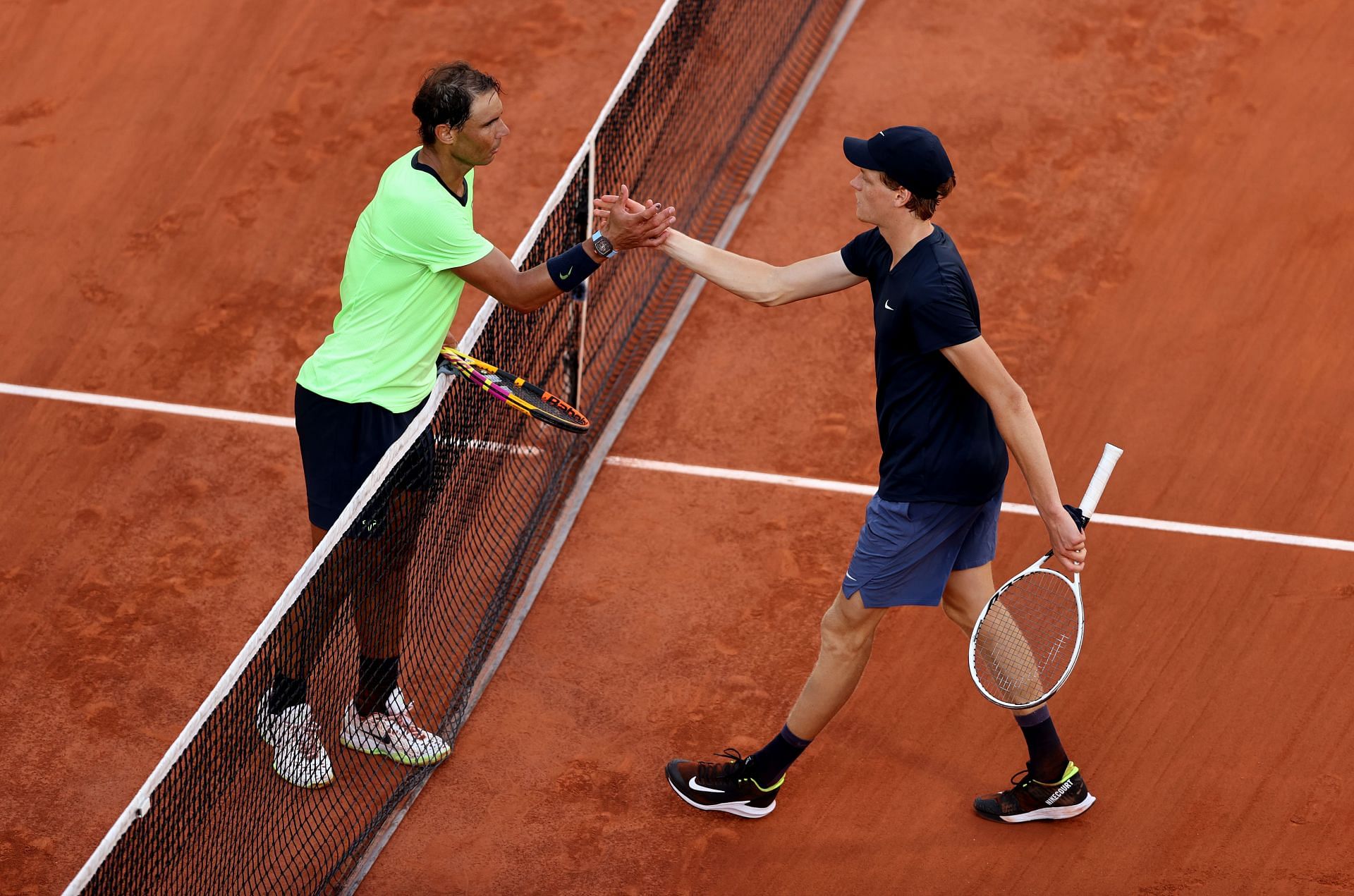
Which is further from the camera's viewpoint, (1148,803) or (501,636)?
(501,636)

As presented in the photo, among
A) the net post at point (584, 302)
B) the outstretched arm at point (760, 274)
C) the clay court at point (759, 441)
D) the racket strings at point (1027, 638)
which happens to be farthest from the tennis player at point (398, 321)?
the racket strings at point (1027, 638)

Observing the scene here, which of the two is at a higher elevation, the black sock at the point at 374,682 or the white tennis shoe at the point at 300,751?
the black sock at the point at 374,682

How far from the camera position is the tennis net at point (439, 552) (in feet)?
15.0

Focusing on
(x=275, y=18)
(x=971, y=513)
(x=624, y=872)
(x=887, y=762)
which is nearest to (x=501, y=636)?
(x=624, y=872)

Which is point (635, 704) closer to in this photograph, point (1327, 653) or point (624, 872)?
point (624, 872)

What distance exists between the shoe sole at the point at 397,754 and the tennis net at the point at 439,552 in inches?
1.0

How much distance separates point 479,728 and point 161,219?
381 centimetres

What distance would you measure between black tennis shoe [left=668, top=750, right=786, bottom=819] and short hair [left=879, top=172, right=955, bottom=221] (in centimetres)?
196

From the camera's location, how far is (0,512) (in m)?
6.59

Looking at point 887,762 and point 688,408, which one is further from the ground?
point 688,408

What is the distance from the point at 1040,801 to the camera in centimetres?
530

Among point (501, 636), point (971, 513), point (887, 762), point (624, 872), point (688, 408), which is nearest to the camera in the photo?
point (971, 513)

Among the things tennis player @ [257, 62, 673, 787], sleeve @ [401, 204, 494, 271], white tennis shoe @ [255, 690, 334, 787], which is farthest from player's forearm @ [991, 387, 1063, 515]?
white tennis shoe @ [255, 690, 334, 787]

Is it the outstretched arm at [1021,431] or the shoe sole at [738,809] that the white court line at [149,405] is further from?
the outstretched arm at [1021,431]
